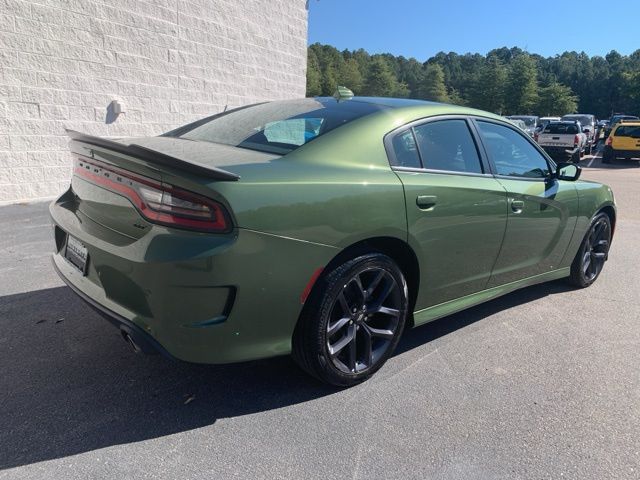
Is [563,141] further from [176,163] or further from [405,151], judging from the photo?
[176,163]

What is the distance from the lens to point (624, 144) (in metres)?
19.8

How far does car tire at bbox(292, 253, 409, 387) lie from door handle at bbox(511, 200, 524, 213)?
1.13 m

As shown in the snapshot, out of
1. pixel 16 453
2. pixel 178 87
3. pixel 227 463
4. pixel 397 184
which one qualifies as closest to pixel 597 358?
pixel 397 184

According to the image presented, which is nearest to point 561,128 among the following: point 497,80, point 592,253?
point 592,253

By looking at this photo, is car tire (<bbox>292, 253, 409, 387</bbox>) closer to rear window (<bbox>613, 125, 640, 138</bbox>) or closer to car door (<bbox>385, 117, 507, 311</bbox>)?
car door (<bbox>385, 117, 507, 311</bbox>)

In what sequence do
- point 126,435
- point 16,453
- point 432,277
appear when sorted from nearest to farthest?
point 16,453 < point 126,435 < point 432,277

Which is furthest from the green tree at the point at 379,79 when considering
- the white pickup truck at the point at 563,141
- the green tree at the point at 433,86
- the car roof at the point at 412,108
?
the car roof at the point at 412,108

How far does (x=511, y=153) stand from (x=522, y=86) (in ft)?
224

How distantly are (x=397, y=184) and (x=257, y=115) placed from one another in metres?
1.16

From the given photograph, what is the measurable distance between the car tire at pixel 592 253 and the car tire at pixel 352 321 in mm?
2534

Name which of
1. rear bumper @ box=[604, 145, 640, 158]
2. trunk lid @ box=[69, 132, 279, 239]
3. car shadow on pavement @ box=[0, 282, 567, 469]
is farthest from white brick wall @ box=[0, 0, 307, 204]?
rear bumper @ box=[604, 145, 640, 158]

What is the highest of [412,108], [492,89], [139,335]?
[492,89]

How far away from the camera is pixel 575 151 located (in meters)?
19.8

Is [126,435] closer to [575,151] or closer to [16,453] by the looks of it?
[16,453]
